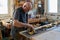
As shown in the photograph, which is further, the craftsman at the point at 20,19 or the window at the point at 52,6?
the window at the point at 52,6

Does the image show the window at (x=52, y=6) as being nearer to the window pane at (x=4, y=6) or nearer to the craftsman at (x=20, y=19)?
the window pane at (x=4, y=6)

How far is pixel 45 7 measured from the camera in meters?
4.67

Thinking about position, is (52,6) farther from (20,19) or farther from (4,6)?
(20,19)

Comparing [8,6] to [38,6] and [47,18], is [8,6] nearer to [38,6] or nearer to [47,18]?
[38,6]

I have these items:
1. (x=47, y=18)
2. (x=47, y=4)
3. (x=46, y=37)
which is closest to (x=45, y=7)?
(x=47, y=4)

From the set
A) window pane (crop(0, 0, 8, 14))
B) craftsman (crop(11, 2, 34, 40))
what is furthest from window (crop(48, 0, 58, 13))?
craftsman (crop(11, 2, 34, 40))

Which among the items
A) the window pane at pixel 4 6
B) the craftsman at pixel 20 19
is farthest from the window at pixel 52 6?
the craftsman at pixel 20 19

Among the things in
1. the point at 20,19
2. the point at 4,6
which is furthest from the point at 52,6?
the point at 20,19

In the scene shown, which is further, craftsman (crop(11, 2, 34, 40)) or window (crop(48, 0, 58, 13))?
window (crop(48, 0, 58, 13))

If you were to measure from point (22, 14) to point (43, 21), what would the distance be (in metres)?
1.83

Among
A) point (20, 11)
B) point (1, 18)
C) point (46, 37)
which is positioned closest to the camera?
point (46, 37)

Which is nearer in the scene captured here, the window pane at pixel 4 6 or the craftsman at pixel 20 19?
the craftsman at pixel 20 19

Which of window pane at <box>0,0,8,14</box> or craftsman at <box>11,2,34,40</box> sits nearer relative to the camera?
craftsman at <box>11,2,34,40</box>

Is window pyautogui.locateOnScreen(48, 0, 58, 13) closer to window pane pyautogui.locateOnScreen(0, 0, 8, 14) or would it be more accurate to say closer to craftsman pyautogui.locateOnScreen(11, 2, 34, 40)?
window pane pyautogui.locateOnScreen(0, 0, 8, 14)
